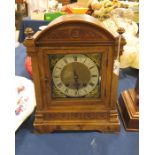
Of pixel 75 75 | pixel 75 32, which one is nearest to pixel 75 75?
pixel 75 75

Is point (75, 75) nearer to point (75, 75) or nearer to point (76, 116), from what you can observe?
point (75, 75)

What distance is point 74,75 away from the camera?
0.63 meters

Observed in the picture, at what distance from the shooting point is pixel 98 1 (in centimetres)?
129

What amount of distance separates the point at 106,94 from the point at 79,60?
135mm

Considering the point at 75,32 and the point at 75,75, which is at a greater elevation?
the point at 75,32

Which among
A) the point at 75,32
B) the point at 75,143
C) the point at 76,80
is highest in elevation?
the point at 75,32

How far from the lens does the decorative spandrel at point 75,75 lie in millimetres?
607

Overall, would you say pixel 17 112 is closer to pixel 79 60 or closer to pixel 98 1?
pixel 79 60

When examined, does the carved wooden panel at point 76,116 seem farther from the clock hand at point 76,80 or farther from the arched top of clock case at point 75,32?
the arched top of clock case at point 75,32

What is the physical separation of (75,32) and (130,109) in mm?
Result: 306

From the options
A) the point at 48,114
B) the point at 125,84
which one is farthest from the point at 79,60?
the point at 125,84

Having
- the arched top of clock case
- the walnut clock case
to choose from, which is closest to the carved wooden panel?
the walnut clock case

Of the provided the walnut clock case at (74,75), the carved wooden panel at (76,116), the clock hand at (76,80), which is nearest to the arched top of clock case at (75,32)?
the walnut clock case at (74,75)

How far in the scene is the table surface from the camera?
613 mm
